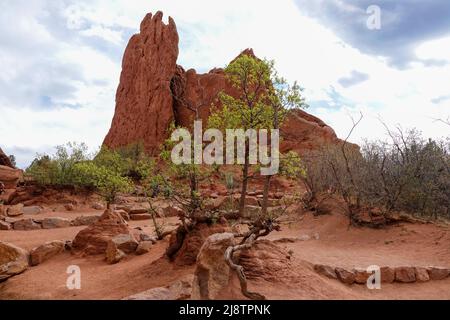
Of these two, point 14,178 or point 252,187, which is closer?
point 14,178

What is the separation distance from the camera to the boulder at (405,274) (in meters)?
6.85

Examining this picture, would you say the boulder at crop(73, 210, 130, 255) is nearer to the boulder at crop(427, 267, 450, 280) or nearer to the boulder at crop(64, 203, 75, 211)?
the boulder at crop(427, 267, 450, 280)

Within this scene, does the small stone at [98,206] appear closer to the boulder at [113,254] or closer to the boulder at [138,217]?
the boulder at [138,217]

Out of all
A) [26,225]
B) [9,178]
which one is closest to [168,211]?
[26,225]

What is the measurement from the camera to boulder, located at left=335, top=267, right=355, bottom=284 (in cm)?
662

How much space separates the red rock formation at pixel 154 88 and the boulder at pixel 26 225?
20771mm

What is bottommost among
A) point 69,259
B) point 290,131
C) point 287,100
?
point 69,259

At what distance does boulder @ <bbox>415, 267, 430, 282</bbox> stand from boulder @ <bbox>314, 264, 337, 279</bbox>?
1.61m

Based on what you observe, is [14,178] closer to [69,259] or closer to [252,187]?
[252,187]

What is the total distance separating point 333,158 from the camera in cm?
1653

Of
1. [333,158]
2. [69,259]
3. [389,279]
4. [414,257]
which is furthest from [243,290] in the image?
[333,158]

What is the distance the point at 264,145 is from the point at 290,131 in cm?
2340

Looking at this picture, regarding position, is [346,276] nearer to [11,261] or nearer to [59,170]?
[11,261]

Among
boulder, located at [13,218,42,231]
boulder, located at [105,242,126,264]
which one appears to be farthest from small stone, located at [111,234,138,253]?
boulder, located at [13,218,42,231]
